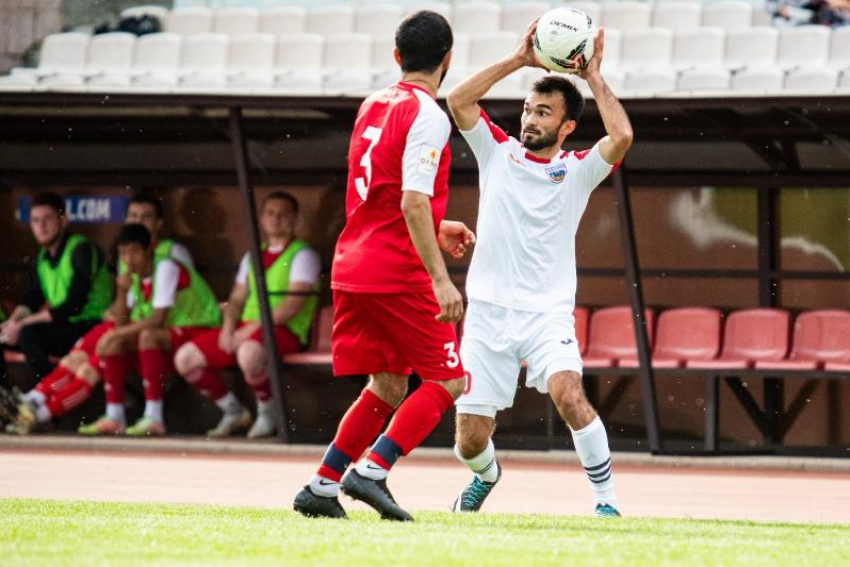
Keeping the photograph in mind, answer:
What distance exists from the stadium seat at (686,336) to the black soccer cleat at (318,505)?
6.32 meters

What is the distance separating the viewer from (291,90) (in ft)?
38.2

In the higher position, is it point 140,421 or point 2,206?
point 2,206

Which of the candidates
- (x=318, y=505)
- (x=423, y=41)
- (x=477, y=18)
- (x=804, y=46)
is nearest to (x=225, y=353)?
(x=477, y=18)

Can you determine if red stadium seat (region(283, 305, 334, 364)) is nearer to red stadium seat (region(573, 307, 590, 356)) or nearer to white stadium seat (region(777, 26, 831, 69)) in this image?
red stadium seat (region(573, 307, 590, 356))

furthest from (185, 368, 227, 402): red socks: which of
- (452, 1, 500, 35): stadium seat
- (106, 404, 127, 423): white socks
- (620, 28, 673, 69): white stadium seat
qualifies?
(620, 28, 673, 69): white stadium seat

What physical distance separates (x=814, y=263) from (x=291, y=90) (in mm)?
4370

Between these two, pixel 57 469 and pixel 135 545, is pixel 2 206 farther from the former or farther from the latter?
pixel 135 545

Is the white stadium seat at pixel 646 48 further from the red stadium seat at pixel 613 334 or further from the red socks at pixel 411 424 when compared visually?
the red socks at pixel 411 424

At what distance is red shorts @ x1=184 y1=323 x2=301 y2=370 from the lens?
1296 cm

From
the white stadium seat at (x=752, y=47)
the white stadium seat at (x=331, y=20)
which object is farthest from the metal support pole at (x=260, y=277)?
the white stadium seat at (x=752, y=47)

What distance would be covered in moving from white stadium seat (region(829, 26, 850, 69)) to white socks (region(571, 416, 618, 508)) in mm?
6684

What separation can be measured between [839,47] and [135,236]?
19.4ft

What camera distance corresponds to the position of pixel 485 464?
23.8 feet

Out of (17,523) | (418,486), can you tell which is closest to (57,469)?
(418,486)
